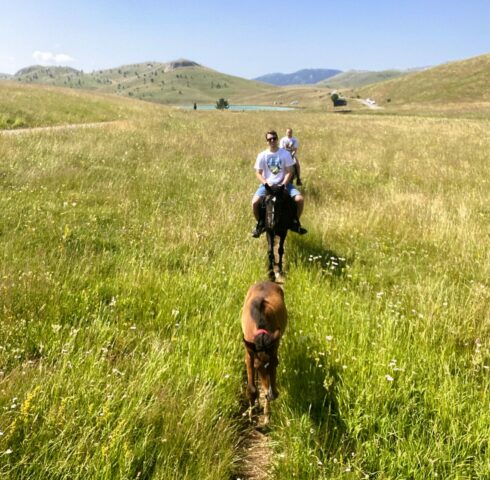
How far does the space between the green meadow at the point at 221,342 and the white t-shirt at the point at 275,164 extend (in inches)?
51.9

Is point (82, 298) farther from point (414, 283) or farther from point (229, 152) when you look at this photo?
point (229, 152)

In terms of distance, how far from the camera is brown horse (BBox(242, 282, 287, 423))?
2783 mm

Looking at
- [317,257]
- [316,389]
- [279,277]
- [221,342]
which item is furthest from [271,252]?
[316,389]

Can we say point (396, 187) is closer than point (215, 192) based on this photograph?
No

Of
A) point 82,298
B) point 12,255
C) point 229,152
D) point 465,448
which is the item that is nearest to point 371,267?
point 465,448

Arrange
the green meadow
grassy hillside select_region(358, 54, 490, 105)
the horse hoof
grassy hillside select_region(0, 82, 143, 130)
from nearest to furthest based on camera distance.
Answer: the green meadow < the horse hoof < grassy hillside select_region(0, 82, 143, 130) < grassy hillside select_region(358, 54, 490, 105)

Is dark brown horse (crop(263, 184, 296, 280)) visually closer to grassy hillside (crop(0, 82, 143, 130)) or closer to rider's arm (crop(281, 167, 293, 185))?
Answer: rider's arm (crop(281, 167, 293, 185))

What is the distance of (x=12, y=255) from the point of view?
5375 millimetres

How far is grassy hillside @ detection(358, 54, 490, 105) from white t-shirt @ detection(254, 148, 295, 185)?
103 m

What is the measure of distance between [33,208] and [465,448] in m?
7.99

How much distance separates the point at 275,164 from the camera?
741 centimetres

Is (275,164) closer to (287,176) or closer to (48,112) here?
(287,176)

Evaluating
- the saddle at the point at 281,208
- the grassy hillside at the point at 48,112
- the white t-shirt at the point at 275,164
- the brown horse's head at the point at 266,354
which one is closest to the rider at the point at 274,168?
the white t-shirt at the point at 275,164

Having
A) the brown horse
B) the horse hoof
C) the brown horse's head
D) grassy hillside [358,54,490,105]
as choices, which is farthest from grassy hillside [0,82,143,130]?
grassy hillside [358,54,490,105]
